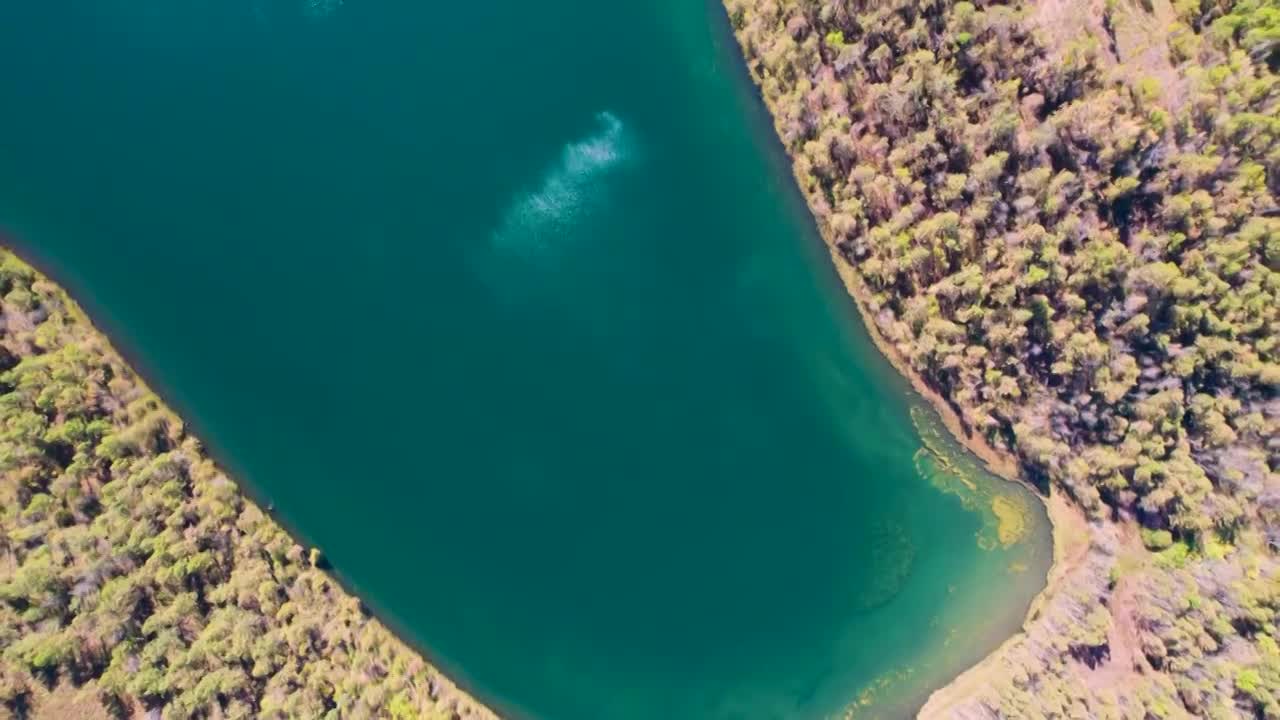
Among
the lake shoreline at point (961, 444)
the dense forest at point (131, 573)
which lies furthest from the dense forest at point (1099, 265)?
the dense forest at point (131, 573)

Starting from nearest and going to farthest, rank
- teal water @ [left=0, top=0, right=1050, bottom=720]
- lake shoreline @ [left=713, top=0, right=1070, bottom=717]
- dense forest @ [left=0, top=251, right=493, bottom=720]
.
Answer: dense forest @ [left=0, top=251, right=493, bottom=720] < teal water @ [left=0, top=0, right=1050, bottom=720] < lake shoreline @ [left=713, top=0, right=1070, bottom=717]

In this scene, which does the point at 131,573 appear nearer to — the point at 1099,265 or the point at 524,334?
the point at 524,334

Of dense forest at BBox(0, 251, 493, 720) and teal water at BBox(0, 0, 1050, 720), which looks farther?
teal water at BBox(0, 0, 1050, 720)

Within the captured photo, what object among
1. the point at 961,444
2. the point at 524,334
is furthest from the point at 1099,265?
the point at 524,334

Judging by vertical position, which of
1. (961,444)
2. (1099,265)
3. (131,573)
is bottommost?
(131,573)

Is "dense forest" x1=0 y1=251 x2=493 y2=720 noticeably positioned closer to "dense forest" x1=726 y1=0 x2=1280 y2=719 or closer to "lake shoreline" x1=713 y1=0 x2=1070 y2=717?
"lake shoreline" x1=713 y1=0 x2=1070 y2=717

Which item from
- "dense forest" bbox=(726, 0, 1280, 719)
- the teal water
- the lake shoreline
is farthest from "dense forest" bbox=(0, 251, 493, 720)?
"dense forest" bbox=(726, 0, 1280, 719)
